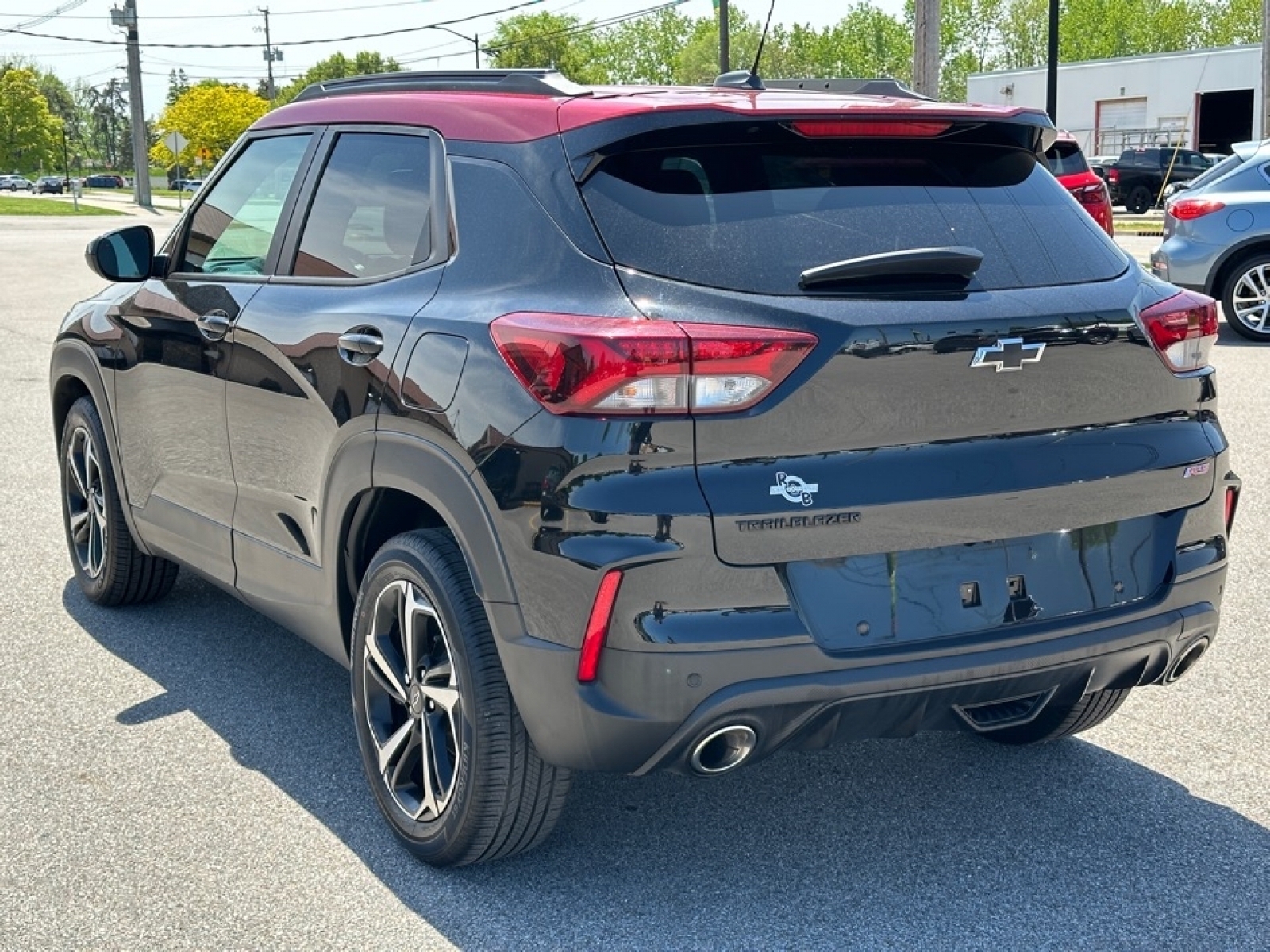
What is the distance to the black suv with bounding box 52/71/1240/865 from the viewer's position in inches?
116

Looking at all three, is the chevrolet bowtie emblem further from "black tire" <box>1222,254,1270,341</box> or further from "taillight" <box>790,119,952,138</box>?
"black tire" <box>1222,254,1270,341</box>

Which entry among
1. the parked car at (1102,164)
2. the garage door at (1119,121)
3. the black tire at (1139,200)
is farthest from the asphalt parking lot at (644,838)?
the garage door at (1119,121)

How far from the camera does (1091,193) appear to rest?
14820mm

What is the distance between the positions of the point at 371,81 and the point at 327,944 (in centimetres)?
238

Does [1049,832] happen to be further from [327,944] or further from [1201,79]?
[1201,79]

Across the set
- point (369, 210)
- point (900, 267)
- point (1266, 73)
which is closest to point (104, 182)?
point (1266, 73)

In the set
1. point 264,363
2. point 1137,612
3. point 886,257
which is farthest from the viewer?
point 264,363

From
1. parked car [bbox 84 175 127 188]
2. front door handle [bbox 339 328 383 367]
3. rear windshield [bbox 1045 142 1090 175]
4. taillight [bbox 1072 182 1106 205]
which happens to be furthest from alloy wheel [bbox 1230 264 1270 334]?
parked car [bbox 84 175 127 188]

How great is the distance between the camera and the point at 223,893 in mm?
3455

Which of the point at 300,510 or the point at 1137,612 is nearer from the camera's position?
the point at 1137,612

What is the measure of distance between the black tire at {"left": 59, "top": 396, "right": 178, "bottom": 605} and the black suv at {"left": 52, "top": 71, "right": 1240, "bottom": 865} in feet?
5.78

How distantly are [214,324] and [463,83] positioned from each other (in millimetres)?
1066

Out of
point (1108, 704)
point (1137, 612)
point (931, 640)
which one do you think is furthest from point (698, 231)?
point (1108, 704)

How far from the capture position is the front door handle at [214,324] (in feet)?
14.1
